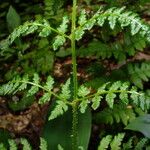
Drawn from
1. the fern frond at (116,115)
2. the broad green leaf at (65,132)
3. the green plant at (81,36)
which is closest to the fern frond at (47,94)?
the green plant at (81,36)

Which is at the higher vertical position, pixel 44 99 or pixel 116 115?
pixel 44 99

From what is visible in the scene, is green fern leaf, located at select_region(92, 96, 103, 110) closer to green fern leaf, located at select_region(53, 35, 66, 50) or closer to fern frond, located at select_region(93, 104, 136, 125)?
green fern leaf, located at select_region(53, 35, 66, 50)

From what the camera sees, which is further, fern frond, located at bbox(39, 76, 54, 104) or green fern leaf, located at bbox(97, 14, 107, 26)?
fern frond, located at bbox(39, 76, 54, 104)

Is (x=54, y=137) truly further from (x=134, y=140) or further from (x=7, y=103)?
(x=7, y=103)

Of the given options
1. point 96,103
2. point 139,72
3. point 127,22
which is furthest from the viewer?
point 139,72

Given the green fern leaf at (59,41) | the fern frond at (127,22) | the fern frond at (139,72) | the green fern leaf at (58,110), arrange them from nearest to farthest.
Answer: the fern frond at (127,22) → the green fern leaf at (59,41) → the green fern leaf at (58,110) → the fern frond at (139,72)

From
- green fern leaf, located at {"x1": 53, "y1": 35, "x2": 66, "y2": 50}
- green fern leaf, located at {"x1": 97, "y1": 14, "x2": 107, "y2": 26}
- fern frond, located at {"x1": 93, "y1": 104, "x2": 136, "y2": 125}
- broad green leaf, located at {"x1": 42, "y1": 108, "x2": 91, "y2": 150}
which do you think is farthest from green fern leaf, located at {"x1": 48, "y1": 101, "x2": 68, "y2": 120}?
fern frond, located at {"x1": 93, "y1": 104, "x2": 136, "y2": 125}

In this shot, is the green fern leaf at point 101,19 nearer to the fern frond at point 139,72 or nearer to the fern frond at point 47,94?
the fern frond at point 47,94

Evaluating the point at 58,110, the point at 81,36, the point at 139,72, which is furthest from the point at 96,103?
the point at 139,72

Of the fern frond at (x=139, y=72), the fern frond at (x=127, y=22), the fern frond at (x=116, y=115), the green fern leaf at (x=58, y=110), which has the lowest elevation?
the fern frond at (x=116, y=115)

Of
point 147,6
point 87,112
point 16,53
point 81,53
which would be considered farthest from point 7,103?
point 147,6

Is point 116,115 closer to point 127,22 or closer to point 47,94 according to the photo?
point 47,94
